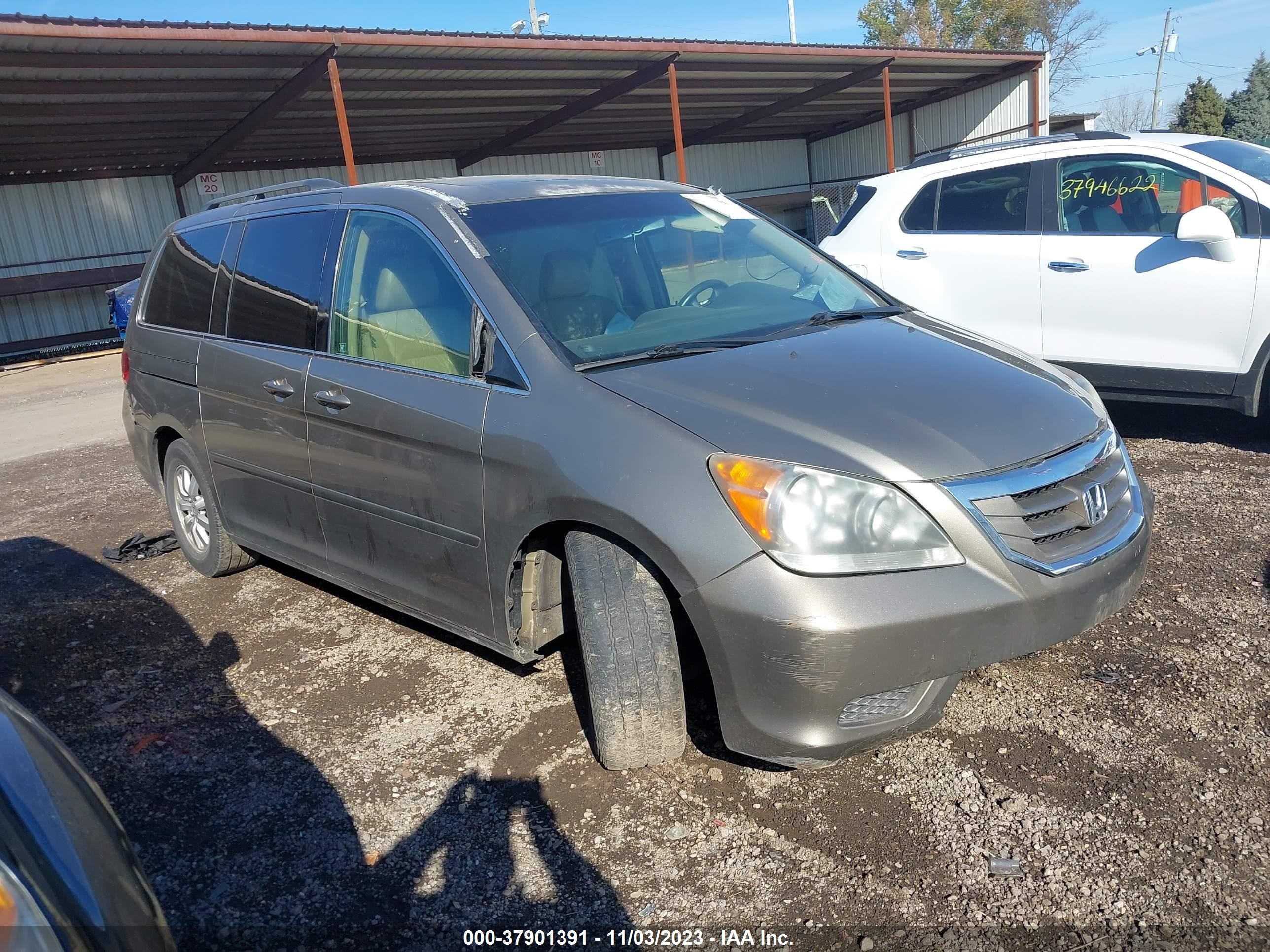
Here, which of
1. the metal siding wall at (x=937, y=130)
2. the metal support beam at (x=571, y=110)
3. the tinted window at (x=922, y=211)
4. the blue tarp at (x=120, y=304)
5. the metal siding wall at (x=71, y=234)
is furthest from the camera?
the metal siding wall at (x=937, y=130)

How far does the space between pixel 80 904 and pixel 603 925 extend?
125 centimetres

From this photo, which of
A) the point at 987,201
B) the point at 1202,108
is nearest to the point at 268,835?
the point at 987,201

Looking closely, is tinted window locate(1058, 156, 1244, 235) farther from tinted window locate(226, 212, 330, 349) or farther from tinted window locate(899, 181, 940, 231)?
tinted window locate(226, 212, 330, 349)

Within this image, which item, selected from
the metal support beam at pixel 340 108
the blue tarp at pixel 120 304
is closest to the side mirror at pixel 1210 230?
the metal support beam at pixel 340 108

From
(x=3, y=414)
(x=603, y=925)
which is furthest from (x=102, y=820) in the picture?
(x=3, y=414)

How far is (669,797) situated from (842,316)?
1782 mm

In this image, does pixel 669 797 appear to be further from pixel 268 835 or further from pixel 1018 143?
pixel 1018 143

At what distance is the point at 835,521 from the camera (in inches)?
96.2

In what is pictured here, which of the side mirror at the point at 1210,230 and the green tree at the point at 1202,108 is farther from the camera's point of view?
the green tree at the point at 1202,108

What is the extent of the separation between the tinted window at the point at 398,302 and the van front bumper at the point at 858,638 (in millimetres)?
1293

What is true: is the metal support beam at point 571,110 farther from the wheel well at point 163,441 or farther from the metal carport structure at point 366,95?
the wheel well at point 163,441

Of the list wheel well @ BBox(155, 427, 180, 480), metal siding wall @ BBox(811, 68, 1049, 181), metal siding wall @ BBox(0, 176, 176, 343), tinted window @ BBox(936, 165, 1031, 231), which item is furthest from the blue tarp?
metal siding wall @ BBox(811, 68, 1049, 181)

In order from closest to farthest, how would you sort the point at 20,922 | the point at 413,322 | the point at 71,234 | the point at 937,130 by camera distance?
the point at 20,922, the point at 413,322, the point at 71,234, the point at 937,130

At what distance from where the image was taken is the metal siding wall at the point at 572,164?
2611 centimetres
